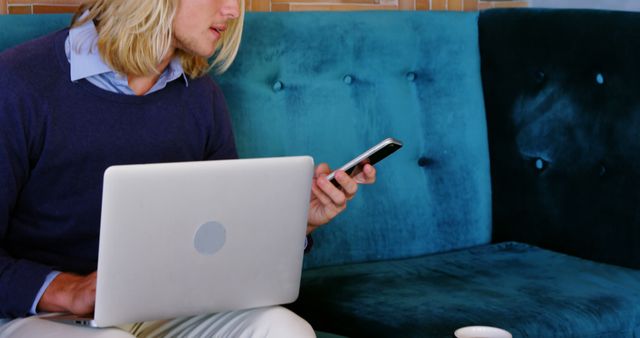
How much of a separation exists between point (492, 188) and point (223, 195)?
3.84 feet

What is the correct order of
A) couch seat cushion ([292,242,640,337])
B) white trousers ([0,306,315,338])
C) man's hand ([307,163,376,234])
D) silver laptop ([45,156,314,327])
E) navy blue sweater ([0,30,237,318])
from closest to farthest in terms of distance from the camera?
silver laptop ([45,156,314,327]) → white trousers ([0,306,315,338]) → navy blue sweater ([0,30,237,318]) → man's hand ([307,163,376,234]) → couch seat cushion ([292,242,640,337])

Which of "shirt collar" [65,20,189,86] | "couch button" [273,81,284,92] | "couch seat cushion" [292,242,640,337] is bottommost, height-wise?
"couch seat cushion" [292,242,640,337]

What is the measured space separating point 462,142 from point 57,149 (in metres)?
1.05

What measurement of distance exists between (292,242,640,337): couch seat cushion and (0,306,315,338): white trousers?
0.31 metres

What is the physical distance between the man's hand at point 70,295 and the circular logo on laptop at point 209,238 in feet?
0.59

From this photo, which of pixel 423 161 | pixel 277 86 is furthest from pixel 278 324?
pixel 423 161

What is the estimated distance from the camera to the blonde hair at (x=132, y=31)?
167 centimetres

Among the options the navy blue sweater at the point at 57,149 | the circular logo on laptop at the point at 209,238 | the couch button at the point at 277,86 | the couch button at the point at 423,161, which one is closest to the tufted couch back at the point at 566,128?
the couch button at the point at 423,161

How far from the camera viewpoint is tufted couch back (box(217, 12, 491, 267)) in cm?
212

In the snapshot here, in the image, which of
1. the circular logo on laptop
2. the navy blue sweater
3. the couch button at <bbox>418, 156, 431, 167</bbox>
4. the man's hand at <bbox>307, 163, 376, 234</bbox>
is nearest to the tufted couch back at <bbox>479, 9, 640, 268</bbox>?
the couch button at <bbox>418, 156, 431, 167</bbox>

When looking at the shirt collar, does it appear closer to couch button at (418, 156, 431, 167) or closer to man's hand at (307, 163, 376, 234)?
man's hand at (307, 163, 376, 234)

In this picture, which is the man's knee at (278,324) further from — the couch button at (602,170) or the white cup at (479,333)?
the couch button at (602,170)

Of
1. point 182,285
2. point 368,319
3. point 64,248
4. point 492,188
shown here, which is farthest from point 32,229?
point 492,188

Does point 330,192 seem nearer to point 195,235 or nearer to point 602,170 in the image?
point 195,235
